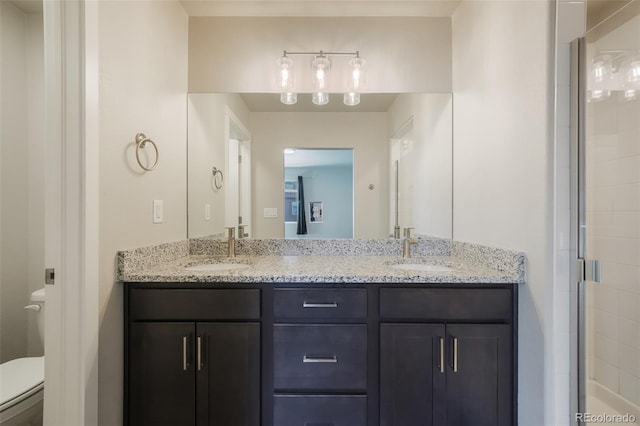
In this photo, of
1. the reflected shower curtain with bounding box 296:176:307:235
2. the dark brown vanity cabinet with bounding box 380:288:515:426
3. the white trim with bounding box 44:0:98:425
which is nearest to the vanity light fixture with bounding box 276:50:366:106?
the reflected shower curtain with bounding box 296:176:307:235

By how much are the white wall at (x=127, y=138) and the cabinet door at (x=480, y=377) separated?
4.79 feet

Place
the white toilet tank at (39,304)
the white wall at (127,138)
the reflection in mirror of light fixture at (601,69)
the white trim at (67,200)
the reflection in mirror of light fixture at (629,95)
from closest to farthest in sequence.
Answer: the white trim at (67,200), the white wall at (127,138), the reflection in mirror of light fixture at (601,69), the reflection in mirror of light fixture at (629,95), the white toilet tank at (39,304)

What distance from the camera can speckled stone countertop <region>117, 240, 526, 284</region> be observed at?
1.26m

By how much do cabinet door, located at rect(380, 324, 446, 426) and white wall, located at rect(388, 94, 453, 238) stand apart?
2.64 feet

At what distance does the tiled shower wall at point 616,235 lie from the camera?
53.1 inches

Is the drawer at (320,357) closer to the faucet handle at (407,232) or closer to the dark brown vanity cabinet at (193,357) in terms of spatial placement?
the dark brown vanity cabinet at (193,357)

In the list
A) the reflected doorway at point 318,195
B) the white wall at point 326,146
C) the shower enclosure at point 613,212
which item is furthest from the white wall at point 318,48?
the shower enclosure at point 613,212

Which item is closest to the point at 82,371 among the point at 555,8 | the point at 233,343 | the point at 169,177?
the point at 233,343

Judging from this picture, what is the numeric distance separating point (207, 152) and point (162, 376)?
132 centimetres

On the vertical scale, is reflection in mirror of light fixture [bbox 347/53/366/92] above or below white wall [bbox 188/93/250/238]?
above

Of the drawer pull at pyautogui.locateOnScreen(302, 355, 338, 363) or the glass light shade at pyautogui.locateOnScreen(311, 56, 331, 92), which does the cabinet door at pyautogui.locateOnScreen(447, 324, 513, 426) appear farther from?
the glass light shade at pyautogui.locateOnScreen(311, 56, 331, 92)

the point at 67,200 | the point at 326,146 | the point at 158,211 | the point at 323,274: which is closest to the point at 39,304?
the point at 158,211

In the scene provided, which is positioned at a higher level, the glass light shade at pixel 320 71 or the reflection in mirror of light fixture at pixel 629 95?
the glass light shade at pixel 320 71

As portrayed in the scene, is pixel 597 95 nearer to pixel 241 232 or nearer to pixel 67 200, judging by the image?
pixel 241 232
